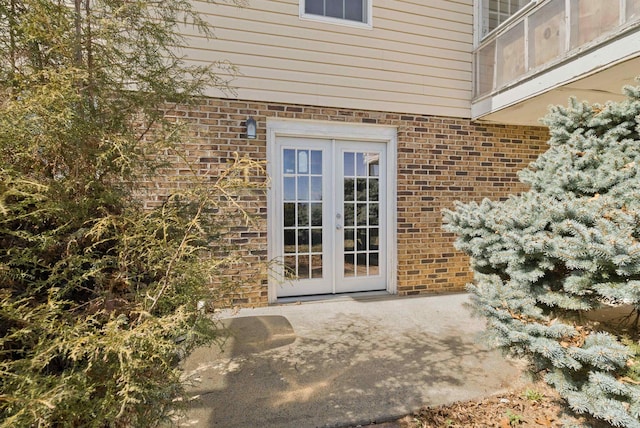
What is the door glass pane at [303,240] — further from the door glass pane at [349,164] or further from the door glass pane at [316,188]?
the door glass pane at [349,164]

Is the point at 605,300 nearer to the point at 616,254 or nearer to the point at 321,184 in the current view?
the point at 616,254

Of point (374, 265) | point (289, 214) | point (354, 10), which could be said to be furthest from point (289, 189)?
point (354, 10)

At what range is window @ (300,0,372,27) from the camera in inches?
164

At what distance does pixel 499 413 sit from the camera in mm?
2068

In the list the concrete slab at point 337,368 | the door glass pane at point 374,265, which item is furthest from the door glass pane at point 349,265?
the concrete slab at point 337,368

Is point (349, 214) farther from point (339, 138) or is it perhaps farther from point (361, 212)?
point (339, 138)

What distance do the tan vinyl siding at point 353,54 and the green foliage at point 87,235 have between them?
2545 mm

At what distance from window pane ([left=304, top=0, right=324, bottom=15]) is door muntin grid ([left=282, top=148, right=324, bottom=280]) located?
5.95 ft

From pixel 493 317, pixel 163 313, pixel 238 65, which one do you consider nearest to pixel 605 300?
pixel 493 317

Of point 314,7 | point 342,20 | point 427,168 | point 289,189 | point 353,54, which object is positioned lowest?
point 289,189

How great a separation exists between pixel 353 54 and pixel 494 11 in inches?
101

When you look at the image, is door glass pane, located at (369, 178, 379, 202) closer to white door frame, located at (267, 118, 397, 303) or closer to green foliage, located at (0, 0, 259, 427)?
white door frame, located at (267, 118, 397, 303)

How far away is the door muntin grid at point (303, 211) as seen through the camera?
4258 mm

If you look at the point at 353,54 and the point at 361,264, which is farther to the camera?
the point at 361,264
